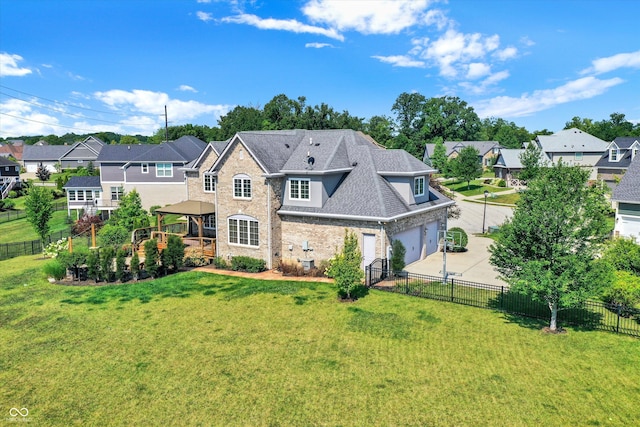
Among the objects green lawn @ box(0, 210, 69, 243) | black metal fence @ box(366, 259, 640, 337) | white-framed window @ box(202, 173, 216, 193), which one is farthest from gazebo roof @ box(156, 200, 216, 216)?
green lawn @ box(0, 210, 69, 243)

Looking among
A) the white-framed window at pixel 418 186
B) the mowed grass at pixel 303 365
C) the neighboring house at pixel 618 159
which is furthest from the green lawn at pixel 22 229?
the neighboring house at pixel 618 159

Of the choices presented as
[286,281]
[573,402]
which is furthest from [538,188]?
[286,281]

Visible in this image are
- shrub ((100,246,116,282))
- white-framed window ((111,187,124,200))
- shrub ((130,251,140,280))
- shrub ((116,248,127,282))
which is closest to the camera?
shrub ((116,248,127,282))

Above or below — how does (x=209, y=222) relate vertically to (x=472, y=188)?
below

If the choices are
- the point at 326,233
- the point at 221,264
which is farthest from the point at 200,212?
the point at 326,233

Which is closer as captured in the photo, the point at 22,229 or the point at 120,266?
the point at 120,266

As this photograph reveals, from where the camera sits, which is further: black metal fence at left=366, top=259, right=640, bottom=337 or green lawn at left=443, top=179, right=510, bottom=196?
green lawn at left=443, top=179, right=510, bottom=196

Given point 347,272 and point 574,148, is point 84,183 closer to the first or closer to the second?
point 347,272

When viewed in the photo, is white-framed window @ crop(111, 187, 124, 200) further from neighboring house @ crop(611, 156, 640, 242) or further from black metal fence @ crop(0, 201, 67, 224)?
neighboring house @ crop(611, 156, 640, 242)
